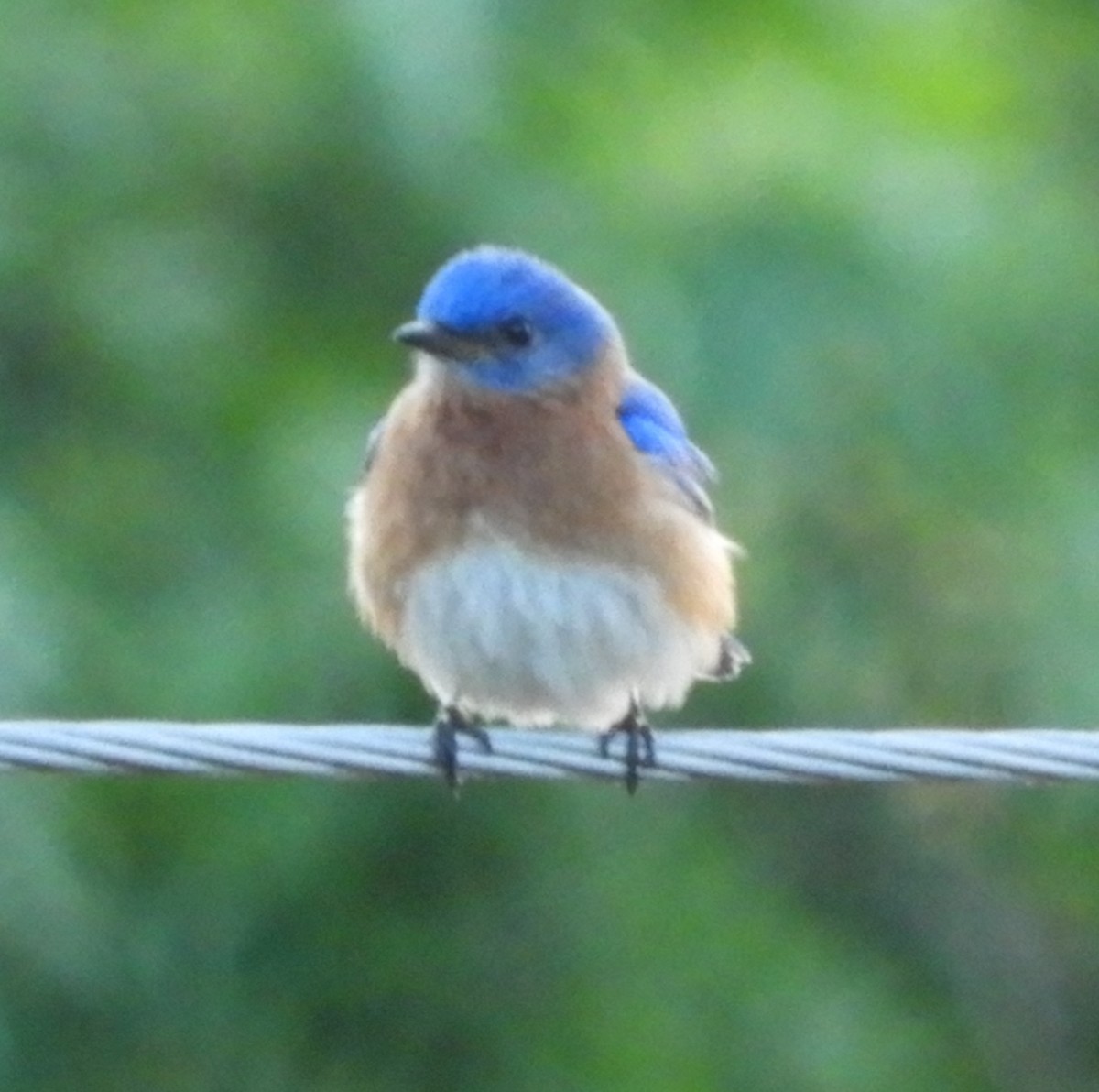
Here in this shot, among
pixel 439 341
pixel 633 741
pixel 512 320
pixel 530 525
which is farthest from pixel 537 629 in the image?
pixel 512 320

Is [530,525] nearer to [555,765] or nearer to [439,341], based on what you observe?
[439,341]

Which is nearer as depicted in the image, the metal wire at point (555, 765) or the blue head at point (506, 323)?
the metal wire at point (555, 765)

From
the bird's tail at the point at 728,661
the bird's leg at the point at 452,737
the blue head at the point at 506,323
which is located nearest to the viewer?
the bird's leg at the point at 452,737

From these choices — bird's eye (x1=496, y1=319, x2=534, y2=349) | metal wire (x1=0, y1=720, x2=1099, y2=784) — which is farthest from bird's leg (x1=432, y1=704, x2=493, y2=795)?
bird's eye (x1=496, y1=319, x2=534, y2=349)

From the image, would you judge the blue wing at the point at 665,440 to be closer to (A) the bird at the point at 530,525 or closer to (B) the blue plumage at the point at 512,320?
(A) the bird at the point at 530,525

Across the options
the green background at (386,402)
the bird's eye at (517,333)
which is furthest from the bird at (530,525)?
the green background at (386,402)

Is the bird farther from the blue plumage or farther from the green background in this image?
the green background

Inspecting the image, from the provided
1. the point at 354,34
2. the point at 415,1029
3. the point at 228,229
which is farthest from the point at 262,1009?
the point at 354,34
